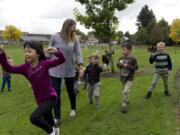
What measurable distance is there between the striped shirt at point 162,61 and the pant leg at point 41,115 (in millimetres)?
6059

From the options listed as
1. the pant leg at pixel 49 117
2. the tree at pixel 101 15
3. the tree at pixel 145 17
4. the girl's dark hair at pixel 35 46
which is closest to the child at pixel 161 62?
the pant leg at pixel 49 117

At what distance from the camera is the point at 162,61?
12086mm

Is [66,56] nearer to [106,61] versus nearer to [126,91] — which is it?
[126,91]

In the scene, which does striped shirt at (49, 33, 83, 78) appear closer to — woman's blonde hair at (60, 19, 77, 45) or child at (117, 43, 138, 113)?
woman's blonde hair at (60, 19, 77, 45)

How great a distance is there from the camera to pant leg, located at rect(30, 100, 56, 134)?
639 centimetres

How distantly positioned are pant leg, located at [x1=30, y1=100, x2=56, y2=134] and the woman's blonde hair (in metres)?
2.24

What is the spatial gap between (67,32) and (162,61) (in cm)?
451

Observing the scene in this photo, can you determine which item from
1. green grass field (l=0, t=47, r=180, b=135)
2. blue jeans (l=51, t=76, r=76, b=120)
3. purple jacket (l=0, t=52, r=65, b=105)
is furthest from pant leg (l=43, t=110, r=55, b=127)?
blue jeans (l=51, t=76, r=76, b=120)

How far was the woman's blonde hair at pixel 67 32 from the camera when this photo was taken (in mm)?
8432

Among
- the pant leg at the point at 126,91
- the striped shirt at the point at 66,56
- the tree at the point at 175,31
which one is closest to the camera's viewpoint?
the striped shirt at the point at 66,56

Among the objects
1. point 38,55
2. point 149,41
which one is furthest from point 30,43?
point 149,41

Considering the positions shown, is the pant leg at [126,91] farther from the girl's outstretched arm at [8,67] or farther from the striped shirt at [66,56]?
the girl's outstretched arm at [8,67]

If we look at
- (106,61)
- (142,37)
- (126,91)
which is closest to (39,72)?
(126,91)

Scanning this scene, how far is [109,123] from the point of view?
8.77 metres
